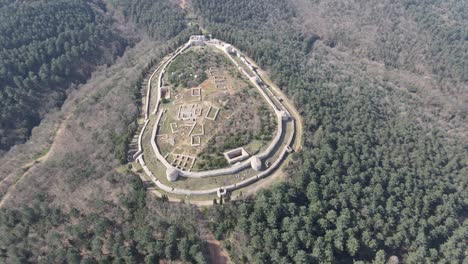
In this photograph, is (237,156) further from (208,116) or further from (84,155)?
(84,155)

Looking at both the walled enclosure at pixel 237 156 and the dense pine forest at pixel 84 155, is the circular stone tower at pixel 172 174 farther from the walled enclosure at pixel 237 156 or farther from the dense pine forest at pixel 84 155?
the dense pine forest at pixel 84 155

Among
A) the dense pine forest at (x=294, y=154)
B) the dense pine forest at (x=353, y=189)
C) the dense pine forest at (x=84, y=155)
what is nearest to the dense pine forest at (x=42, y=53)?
the dense pine forest at (x=84, y=155)

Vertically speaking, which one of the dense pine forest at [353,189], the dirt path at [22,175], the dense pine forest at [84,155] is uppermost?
the dense pine forest at [353,189]

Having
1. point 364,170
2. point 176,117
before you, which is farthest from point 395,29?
point 176,117

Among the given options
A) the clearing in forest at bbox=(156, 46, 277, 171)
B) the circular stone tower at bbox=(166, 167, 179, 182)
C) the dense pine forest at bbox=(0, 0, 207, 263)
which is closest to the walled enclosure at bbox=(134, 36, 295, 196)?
the circular stone tower at bbox=(166, 167, 179, 182)

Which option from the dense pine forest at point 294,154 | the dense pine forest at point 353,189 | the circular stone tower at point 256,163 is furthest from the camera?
the circular stone tower at point 256,163

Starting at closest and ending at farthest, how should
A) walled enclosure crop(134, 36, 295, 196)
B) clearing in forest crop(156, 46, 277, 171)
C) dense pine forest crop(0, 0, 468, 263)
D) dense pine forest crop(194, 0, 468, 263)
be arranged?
dense pine forest crop(194, 0, 468, 263) < dense pine forest crop(0, 0, 468, 263) < walled enclosure crop(134, 36, 295, 196) < clearing in forest crop(156, 46, 277, 171)

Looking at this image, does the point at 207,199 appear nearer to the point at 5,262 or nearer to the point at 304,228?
the point at 304,228

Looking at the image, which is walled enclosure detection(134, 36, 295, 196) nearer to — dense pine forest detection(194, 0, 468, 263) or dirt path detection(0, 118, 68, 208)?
dense pine forest detection(194, 0, 468, 263)
